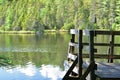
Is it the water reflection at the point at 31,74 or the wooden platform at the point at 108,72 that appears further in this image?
the water reflection at the point at 31,74

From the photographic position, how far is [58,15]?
163 metres

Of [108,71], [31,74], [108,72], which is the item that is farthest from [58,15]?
[108,72]

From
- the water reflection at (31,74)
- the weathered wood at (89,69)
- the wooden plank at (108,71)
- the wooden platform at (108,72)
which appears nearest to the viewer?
the wooden platform at (108,72)

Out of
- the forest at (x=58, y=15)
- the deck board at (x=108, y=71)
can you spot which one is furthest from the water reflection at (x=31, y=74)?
the forest at (x=58, y=15)

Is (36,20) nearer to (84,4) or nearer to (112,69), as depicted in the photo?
(84,4)

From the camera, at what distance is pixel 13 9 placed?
611 feet

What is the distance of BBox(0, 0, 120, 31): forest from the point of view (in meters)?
139

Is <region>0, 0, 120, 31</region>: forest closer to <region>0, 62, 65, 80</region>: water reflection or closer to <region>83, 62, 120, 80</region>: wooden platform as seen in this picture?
<region>0, 62, 65, 80</region>: water reflection

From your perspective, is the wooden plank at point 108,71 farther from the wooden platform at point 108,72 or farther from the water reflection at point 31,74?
the water reflection at point 31,74

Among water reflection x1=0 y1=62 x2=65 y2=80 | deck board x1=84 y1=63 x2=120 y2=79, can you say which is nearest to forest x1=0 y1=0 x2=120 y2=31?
water reflection x1=0 y1=62 x2=65 y2=80

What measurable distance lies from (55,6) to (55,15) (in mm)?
8360

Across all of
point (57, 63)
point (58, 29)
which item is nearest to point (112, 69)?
point (57, 63)

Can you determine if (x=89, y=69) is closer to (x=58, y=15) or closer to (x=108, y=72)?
(x=108, y=72)

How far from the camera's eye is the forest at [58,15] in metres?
139
